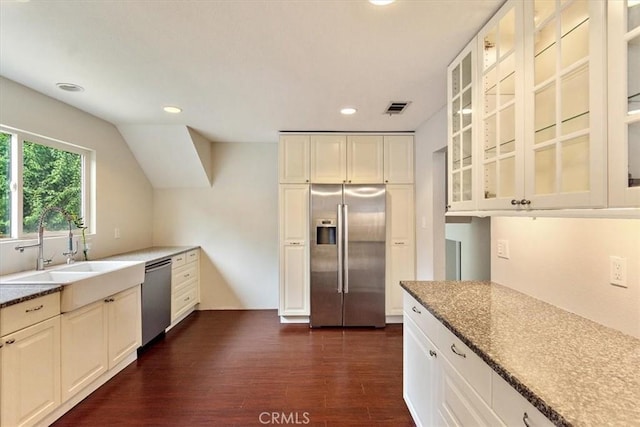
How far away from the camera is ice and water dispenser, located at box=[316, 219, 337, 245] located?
375 centimetres

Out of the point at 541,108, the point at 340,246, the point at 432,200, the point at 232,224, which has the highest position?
the point at 541,108

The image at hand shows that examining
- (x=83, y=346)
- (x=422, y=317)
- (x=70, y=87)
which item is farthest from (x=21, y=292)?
(x=422, y=317)

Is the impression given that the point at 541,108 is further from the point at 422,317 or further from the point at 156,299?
the point at 156,299

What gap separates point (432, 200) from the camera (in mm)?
3447

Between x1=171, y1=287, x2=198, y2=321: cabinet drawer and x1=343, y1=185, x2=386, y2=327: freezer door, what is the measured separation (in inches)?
78.2

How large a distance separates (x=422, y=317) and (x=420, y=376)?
0.36 meters

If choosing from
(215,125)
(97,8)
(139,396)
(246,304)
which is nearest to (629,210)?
(97,8)

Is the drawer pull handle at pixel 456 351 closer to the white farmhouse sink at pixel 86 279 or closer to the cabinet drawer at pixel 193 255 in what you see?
the white farmhouse sink at pixel 86 279

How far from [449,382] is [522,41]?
153 centimetres

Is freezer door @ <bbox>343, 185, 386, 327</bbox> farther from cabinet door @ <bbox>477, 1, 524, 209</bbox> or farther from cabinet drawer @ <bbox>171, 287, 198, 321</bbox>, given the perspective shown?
cabinet door @ <bbox>477, 1, 524, 209</bbox>

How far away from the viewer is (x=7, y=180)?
250cm

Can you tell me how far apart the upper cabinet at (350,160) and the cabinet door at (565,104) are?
8.46ft

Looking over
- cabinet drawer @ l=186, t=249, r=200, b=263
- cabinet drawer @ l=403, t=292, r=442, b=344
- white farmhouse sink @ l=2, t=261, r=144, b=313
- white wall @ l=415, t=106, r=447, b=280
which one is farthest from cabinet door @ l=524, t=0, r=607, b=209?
cabinet drawer @ l=186, t=249, r=200, b=263

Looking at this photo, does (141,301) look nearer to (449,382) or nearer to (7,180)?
(7,180)
